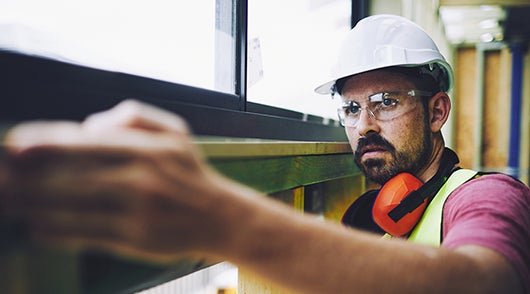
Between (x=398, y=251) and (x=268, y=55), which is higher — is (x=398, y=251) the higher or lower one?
the lower one

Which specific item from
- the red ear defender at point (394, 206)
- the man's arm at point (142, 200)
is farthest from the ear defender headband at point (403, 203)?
the man's arm at point (142, 200)

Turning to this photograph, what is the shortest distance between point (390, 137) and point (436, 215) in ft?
1.19

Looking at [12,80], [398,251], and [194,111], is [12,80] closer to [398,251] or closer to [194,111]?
[194,111]

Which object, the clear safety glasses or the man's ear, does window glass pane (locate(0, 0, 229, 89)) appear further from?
the man's ear

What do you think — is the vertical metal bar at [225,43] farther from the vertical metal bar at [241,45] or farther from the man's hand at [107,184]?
the man's hand at [107,184]

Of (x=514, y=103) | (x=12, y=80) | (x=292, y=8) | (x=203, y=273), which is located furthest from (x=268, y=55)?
(x=514, y=103)

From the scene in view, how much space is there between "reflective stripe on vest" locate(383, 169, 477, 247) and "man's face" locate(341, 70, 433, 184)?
223 mm

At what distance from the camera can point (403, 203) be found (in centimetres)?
126

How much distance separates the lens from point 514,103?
17.7 ft

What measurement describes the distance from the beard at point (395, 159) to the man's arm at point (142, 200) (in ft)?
3.11

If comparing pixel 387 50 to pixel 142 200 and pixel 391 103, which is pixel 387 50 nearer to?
pixel 391 103

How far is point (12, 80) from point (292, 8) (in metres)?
1.33

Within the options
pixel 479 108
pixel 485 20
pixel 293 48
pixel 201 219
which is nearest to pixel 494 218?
pixel 201 219

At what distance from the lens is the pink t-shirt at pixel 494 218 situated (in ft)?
2.49
